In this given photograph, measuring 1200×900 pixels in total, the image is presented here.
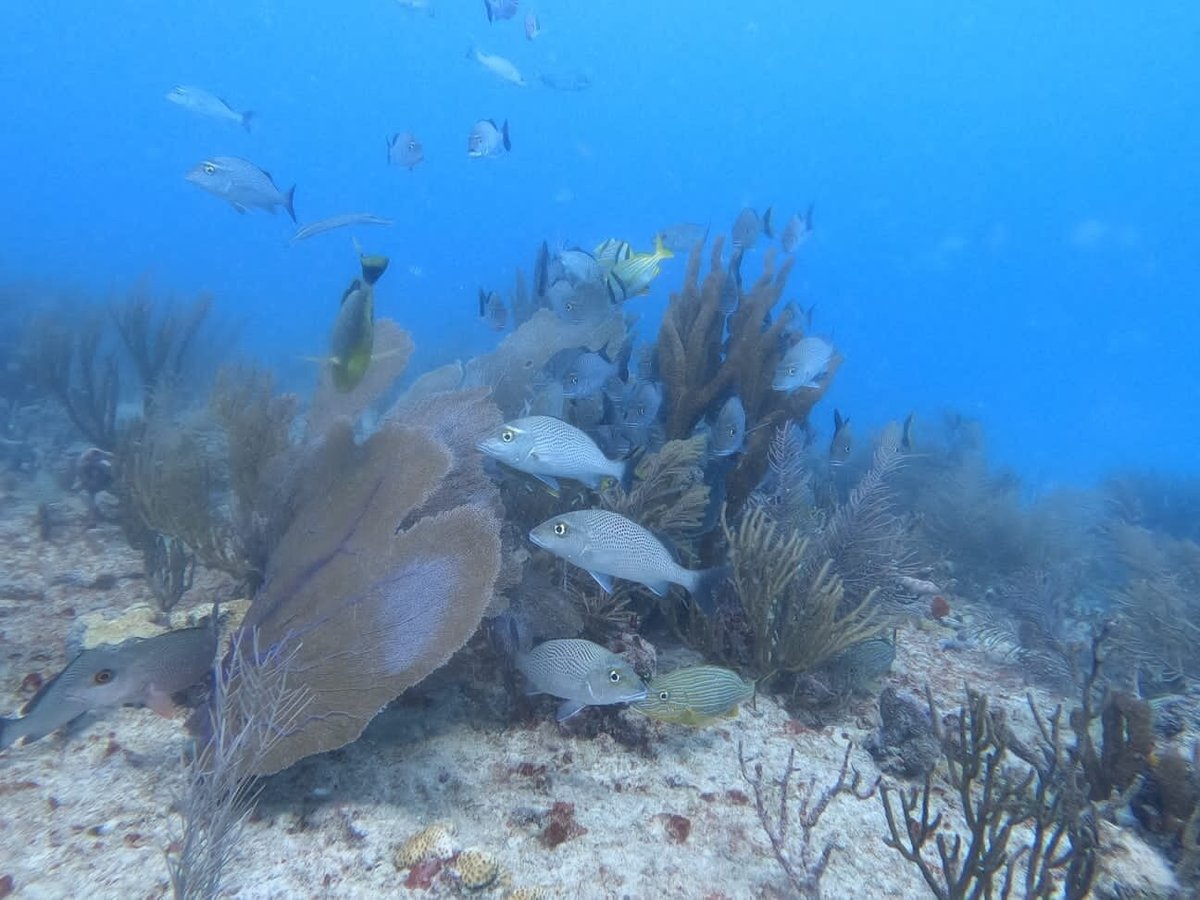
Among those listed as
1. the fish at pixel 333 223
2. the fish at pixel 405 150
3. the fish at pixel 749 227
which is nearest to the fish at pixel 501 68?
the fish at pixel 405 150

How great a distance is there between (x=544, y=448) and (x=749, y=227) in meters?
5.28

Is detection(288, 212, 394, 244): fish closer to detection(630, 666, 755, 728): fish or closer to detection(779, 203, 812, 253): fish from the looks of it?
detection(630, 666, 755, 728): fish

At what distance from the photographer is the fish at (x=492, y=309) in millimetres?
7281

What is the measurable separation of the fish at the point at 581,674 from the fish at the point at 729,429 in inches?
96.0

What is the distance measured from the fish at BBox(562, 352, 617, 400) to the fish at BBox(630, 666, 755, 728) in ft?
8.36

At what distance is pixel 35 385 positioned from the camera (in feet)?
36.4

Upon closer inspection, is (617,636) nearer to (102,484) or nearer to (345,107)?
(102,484)

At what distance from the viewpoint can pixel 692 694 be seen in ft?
10.7

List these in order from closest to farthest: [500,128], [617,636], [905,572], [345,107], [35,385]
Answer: [617,636] < [905,572] < [500,128] < [35,385] < [345,107]

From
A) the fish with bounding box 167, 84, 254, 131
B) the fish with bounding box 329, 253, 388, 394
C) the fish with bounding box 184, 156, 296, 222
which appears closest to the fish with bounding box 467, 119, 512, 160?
the fish with bounding box 184, 156, 296, 222

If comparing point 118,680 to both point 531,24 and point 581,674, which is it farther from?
point 531,24

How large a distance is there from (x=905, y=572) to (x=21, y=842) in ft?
21.4

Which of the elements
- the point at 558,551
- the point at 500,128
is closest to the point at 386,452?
the point at 558,551

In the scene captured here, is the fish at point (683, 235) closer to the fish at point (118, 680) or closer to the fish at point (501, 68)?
the fish at point (501, 68)
